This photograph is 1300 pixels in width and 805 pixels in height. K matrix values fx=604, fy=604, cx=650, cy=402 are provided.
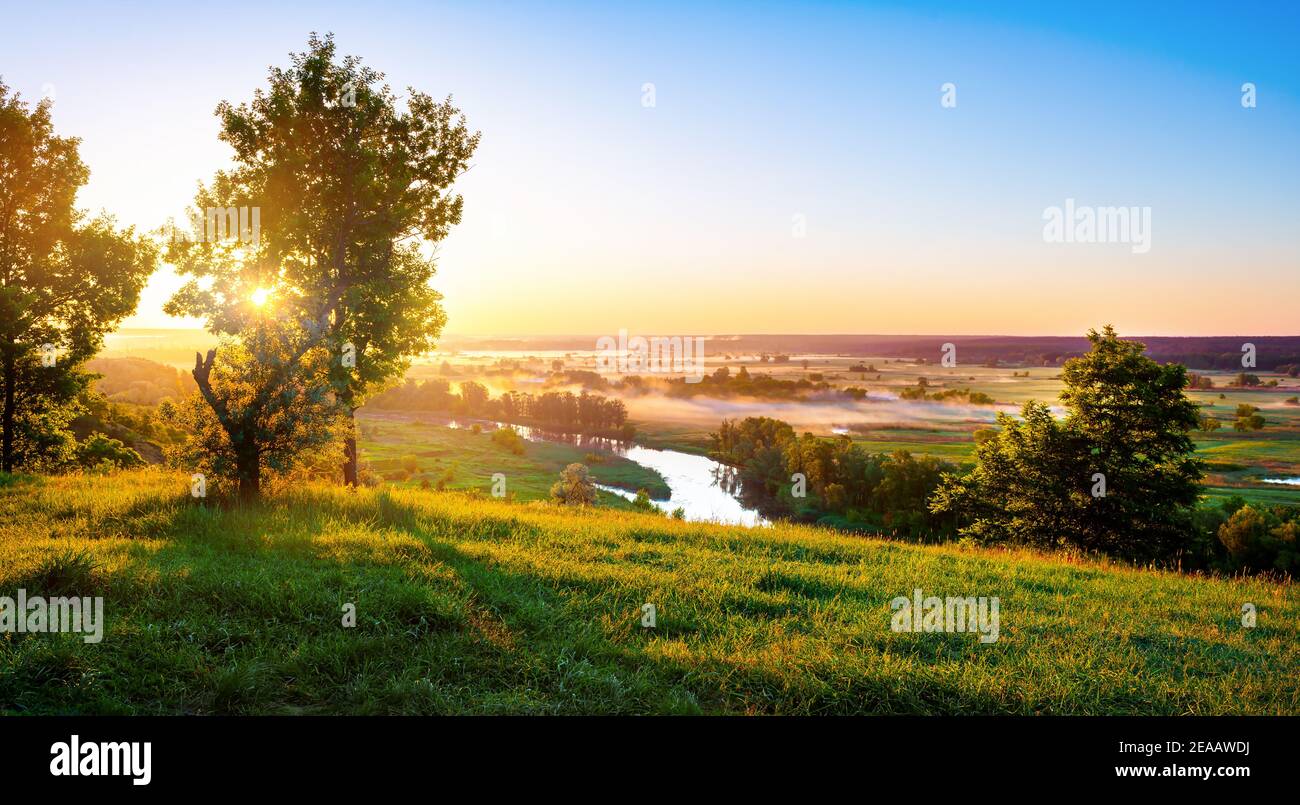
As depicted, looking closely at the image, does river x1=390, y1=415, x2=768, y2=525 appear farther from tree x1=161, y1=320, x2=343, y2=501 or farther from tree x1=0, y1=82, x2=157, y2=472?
tree x1=161, y1=320, x2=343, y2=501

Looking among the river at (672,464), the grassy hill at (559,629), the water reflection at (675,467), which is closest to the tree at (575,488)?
the water reflection at (675,467)

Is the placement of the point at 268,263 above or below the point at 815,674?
above

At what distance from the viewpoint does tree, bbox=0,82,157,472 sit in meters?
24.0

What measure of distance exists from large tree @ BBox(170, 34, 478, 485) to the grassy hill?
1038cm

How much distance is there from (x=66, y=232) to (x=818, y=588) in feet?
107

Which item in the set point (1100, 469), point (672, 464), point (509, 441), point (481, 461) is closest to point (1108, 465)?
point (1100, 469)

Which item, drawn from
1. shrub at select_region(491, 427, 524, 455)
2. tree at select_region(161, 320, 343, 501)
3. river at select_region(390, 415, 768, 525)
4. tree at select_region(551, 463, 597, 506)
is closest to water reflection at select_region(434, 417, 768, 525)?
river at select_region(390, 415, 768, 525)

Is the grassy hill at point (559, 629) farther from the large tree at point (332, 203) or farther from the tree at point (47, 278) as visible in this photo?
the tree at point (47, 278)

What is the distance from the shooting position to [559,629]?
280 inches

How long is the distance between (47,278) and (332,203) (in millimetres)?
14272

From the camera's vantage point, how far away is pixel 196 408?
44.0 ft

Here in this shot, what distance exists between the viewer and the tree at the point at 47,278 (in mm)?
24031
